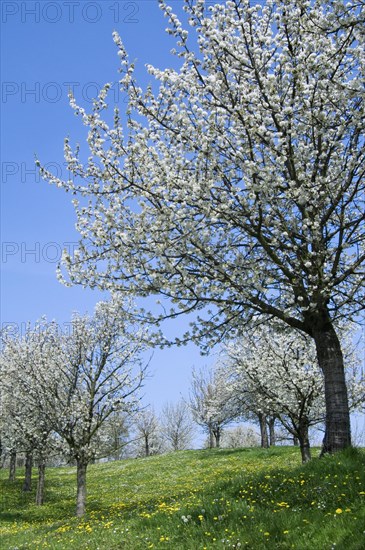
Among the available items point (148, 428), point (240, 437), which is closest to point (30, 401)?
point (148, 428)

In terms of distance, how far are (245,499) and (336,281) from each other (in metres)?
4.99

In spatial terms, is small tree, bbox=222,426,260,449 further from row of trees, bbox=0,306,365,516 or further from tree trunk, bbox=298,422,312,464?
tree trunk, bbox=298,422,312,464

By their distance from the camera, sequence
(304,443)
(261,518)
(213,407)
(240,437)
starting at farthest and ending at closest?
(240,437) < (213,407) < (304,443) < (261,518)

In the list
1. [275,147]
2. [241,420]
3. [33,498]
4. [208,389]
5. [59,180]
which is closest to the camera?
[275,147]

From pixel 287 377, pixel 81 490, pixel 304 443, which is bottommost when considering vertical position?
pixel 81 490

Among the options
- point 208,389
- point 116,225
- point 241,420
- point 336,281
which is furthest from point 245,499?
point 208,389

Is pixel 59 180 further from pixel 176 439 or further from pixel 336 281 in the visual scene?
pixel 176 439

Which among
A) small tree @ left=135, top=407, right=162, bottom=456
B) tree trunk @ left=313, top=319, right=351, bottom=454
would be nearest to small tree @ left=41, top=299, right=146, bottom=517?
tree trunk @ left=313, top=319, right=351, bottom=454

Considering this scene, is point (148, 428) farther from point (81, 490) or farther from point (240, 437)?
point (81, 490)

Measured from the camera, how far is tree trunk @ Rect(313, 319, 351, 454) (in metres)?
11.1

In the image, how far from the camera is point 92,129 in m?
11.0

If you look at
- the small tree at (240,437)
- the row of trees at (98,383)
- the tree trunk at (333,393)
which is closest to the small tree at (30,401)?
the row of trees at (98,383)

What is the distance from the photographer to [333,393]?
36.6 feet

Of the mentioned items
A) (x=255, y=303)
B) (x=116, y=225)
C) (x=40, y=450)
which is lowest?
(x=40, y=450)
